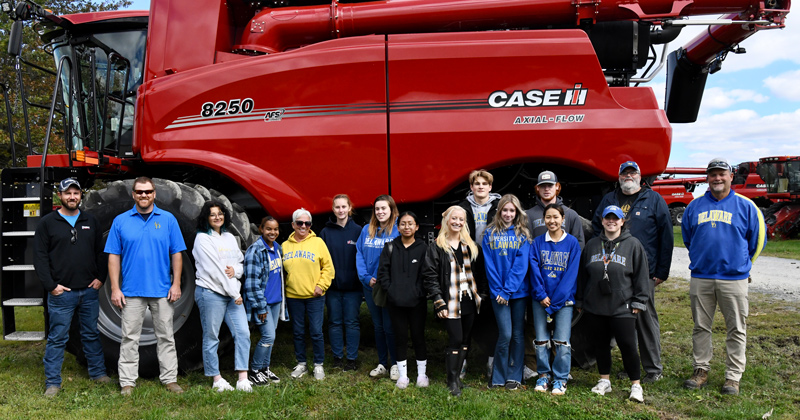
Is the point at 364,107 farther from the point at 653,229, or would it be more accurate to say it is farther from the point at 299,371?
the point at 653,229

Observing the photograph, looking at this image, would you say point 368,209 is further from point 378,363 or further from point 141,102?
point 141,102

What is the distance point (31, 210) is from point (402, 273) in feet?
12.4

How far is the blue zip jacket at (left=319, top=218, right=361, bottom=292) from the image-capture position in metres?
5.20

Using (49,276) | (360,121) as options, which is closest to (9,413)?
(49,276)

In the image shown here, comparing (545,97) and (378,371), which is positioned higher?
(545,97)

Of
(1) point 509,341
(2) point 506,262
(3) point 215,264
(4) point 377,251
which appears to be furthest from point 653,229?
(3) point 215,264

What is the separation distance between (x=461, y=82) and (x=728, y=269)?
112 inches

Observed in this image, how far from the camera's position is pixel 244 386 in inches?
183

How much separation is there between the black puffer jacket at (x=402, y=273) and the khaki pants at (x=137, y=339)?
1.88 meters

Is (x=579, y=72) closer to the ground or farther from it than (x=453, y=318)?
farther from it

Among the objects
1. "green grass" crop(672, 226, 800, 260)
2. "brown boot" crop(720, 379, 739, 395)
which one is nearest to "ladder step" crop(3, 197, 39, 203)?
"brown boot" crop(720, 379, 739, 395)

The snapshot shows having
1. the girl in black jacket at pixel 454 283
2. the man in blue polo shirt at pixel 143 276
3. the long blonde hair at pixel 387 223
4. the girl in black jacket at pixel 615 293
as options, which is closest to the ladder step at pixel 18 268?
the man in blue polo shirt at pixel 143 276

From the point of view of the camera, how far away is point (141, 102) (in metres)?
5.48

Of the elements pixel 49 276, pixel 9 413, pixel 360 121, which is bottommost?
pixel 9 413
